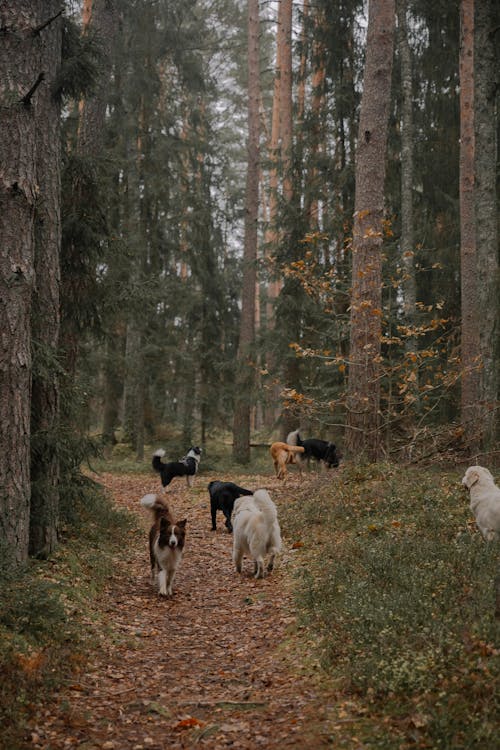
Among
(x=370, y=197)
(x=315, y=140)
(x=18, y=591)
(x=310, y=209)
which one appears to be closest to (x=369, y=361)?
(x=370, y=197)

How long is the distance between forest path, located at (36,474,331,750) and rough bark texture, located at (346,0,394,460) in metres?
2.76

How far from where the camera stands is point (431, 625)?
16.9 feet

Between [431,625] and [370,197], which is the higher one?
[370,197]

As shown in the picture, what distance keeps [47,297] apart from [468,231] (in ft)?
32.5

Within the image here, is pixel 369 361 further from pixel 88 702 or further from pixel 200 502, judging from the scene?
pixel 88 702

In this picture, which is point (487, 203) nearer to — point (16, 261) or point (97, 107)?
point (97, 107)

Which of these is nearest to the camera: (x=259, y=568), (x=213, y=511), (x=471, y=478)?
(x=471, y=478)

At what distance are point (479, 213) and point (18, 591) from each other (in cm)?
1298

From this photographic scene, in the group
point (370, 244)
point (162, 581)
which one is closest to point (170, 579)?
point (162, 581)

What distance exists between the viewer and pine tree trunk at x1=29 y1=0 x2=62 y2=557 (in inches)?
326

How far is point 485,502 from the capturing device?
7.57 m

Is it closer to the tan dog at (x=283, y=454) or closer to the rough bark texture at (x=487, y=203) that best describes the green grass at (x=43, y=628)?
the tan dog at (x=283, y=454)

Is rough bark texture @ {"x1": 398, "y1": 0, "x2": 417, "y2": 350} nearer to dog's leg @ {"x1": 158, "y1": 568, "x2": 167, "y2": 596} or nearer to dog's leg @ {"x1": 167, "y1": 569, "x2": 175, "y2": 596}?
dog's leg @ {"x1": 167, "y1": 569, "x2": 175, "y2": 596}

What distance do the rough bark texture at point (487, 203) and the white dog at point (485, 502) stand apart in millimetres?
6542
